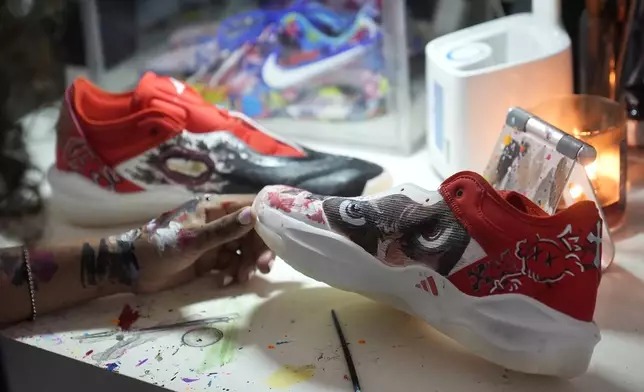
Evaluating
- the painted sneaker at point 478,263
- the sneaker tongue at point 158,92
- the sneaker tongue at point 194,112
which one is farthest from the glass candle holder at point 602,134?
the sneaker tongue at point 158,92

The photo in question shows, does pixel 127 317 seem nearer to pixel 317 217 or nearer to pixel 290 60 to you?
pixel 317 217

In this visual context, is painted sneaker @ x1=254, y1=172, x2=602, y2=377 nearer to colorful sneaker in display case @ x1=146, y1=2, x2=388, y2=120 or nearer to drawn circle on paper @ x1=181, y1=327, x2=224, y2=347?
drawn circle on paper @ x1=181, y1=327, x2=224, y2=347

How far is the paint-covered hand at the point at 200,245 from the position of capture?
3.03ft

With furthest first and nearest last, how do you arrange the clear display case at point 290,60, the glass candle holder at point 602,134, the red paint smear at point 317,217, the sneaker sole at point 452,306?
the clear display case at point 290,60
the glass candle holder at point 602,134
the red paint smear at point 317,217
the sneaker sole at point 452,306

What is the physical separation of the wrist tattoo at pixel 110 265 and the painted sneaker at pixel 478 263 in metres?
0.22

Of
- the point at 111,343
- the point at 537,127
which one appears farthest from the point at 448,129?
the point at 111,343

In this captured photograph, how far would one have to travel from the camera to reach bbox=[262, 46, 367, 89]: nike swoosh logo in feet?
Answer: 4.48

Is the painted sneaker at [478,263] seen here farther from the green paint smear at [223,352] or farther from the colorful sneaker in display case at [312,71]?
the colorful sneaker in display case at [312,71]

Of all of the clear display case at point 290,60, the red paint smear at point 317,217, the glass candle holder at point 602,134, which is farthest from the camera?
the clear display case at point 290,60

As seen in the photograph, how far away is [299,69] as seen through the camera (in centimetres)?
141

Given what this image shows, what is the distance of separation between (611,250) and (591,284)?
22cm

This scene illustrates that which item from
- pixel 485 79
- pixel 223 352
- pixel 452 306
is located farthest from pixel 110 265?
pixel 485 79

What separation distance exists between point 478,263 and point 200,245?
0.33 metres

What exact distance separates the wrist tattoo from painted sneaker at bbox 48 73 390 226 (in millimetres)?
185
